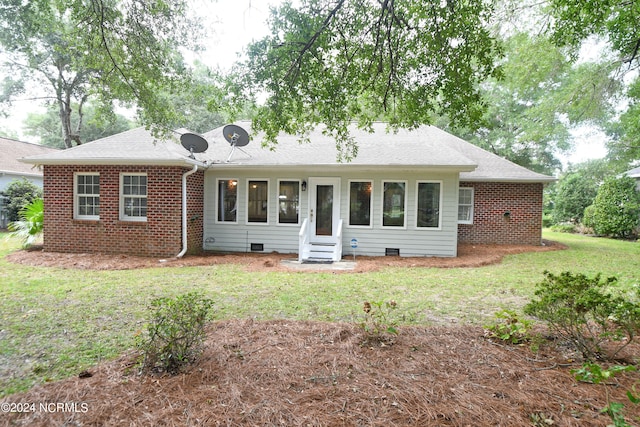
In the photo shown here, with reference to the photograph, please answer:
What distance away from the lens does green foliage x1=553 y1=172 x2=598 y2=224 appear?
747 inches

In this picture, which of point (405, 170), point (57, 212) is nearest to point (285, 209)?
point (405, 170)

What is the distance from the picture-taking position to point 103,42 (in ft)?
17.2

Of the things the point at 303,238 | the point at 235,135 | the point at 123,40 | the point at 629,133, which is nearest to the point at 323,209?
the point at 303,238

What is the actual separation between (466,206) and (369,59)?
29.3 feet

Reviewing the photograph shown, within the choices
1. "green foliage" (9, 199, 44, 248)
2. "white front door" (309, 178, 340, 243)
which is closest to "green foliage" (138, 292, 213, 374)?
A: "white front door" (309, 178, 340, 243)

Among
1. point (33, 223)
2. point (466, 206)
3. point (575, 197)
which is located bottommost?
point (33, 223)

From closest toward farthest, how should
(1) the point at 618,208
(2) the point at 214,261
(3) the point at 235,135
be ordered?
(2) the point at 214,261, (3) the point at 235,135, (1) the point at 618,208

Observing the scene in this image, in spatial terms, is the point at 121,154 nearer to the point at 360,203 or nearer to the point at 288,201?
the point at 288,201

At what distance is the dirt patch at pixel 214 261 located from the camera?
26.1 ft

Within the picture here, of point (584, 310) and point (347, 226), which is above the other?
point (347, 226)

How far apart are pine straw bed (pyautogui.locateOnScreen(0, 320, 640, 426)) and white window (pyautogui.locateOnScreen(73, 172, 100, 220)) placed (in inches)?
304

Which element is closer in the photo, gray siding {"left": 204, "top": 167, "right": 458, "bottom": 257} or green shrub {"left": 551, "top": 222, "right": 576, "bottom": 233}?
gray siding {"left": 204, "top": 167, "right": 458, "bottom": 257}

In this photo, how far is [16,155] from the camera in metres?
18.0

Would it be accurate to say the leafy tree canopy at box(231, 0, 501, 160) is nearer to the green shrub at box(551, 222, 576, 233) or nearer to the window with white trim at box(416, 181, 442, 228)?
the window with white trim at box(416, 181, 442, 228)
